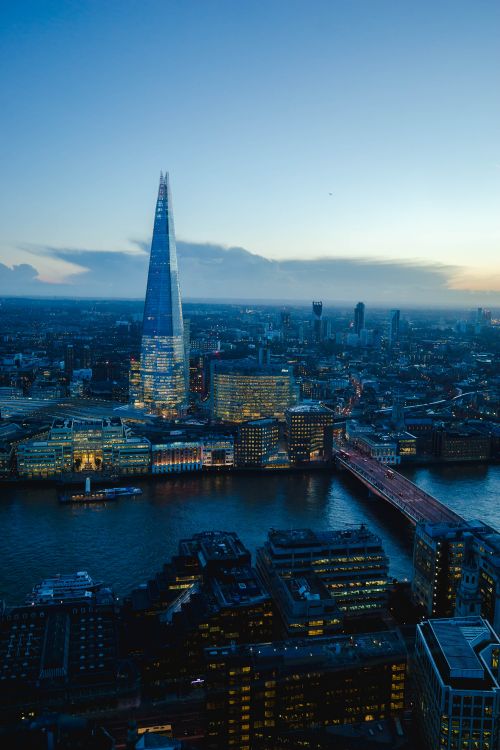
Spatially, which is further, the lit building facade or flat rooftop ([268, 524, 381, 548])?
the lit building facade

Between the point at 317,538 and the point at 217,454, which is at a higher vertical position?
the point at 317,538

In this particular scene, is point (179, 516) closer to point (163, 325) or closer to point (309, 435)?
point (309, 435)

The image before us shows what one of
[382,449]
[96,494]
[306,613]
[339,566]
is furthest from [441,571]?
[382,449]

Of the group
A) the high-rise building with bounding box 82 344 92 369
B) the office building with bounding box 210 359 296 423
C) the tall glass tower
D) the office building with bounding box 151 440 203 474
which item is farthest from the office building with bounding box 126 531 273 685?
the high-rise building with bounding box 82 344 92 369

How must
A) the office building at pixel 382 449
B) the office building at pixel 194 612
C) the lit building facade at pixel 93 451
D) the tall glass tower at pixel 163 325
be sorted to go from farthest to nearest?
the tall glass tower at pixel 163 325, the office building at pixel 382 449, the lit building facade at pixel 93 451, the office building at pixel 194 612

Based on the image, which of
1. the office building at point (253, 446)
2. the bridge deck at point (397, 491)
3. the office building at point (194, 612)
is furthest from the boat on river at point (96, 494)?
the bridge deck at point (397, 491)

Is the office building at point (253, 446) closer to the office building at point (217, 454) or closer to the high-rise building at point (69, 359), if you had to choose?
the office building at point (217, 454)

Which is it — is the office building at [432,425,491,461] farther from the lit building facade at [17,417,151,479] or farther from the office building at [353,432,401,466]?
the lit building facade at [17,417,151,479]
